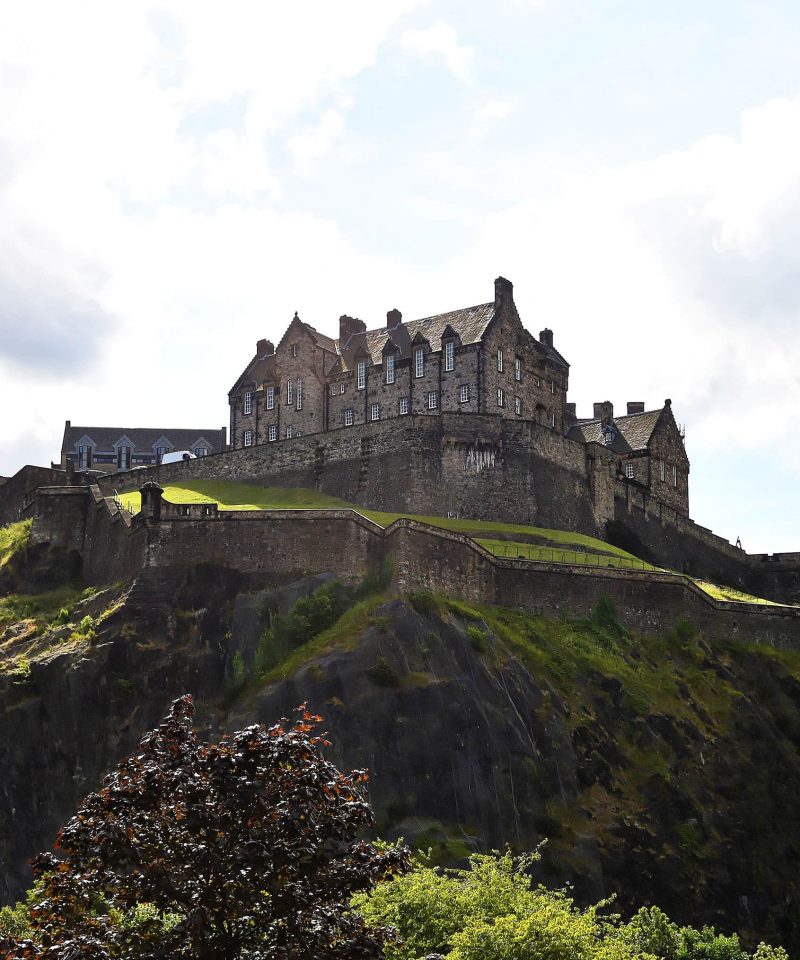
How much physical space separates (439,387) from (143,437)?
140 ft

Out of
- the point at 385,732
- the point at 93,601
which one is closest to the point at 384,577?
the point at 385,732

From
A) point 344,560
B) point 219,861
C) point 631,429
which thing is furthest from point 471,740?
point 631,429

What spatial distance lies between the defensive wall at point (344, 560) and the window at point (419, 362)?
80.8ft

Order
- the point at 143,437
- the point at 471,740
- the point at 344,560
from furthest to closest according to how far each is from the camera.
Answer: the point at 143,437 → the point at 344,560 → the point at 471,740

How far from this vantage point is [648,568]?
7819 centimetres

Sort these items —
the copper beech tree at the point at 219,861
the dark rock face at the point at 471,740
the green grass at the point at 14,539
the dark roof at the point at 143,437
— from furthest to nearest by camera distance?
1. the dark roof at the point at 143,437
2. the green grass at the point at 14,539
3. the dark rock face at the point at 471,740
4. the copper beech tree at the point at 219,861

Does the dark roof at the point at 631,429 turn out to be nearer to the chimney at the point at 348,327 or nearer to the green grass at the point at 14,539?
the chimney at the point at 348,327

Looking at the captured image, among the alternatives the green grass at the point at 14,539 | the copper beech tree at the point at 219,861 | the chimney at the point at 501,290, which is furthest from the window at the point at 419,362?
the copper beech tree at the point at 219,861

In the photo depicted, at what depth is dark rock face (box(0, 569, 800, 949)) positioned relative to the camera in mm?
56062

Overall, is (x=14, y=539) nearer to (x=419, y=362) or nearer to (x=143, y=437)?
(x=419, y=362)

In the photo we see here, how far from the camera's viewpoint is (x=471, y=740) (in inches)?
2269

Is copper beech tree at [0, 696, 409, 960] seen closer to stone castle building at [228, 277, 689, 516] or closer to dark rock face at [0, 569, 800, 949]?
dark rock face at [0, 569, 800, 949]

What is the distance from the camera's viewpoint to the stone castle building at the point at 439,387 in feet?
296

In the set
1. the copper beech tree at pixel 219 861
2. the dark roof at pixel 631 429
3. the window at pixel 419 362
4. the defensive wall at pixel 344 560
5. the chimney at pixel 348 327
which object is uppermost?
the chimney at pixel 348 327
